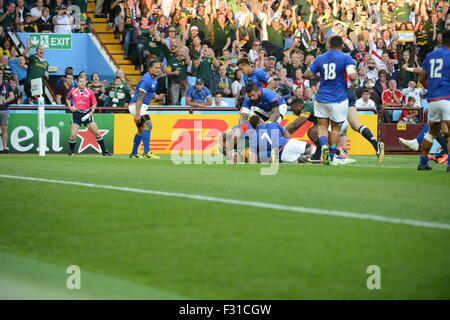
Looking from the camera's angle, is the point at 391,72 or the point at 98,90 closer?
the point at 98,90

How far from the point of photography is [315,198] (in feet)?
27.6

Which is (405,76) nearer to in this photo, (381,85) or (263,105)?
(381,85)

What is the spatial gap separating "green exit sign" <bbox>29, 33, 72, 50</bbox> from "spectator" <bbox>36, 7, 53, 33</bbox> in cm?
35

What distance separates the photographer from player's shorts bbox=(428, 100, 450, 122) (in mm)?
12664

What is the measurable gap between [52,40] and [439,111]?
1626 cm

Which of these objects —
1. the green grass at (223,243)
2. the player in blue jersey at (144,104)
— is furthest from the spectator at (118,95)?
the green grass at (223,243)

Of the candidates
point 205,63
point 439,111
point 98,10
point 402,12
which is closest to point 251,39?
point 205,63

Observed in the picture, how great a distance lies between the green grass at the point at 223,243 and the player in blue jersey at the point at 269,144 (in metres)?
5.48

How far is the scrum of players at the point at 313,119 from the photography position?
47.4 ft

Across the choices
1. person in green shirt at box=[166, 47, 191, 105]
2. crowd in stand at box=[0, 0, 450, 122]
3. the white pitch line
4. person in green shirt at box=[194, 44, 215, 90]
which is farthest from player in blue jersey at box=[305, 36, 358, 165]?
person in green shirt at box=[194, 44, 215, 90]

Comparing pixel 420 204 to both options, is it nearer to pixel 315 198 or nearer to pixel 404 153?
pixel 315 198

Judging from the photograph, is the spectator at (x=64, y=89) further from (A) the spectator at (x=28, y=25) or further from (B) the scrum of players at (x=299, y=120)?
(B) the scrum of players at (x=299, y=120)

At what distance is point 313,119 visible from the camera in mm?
17391
